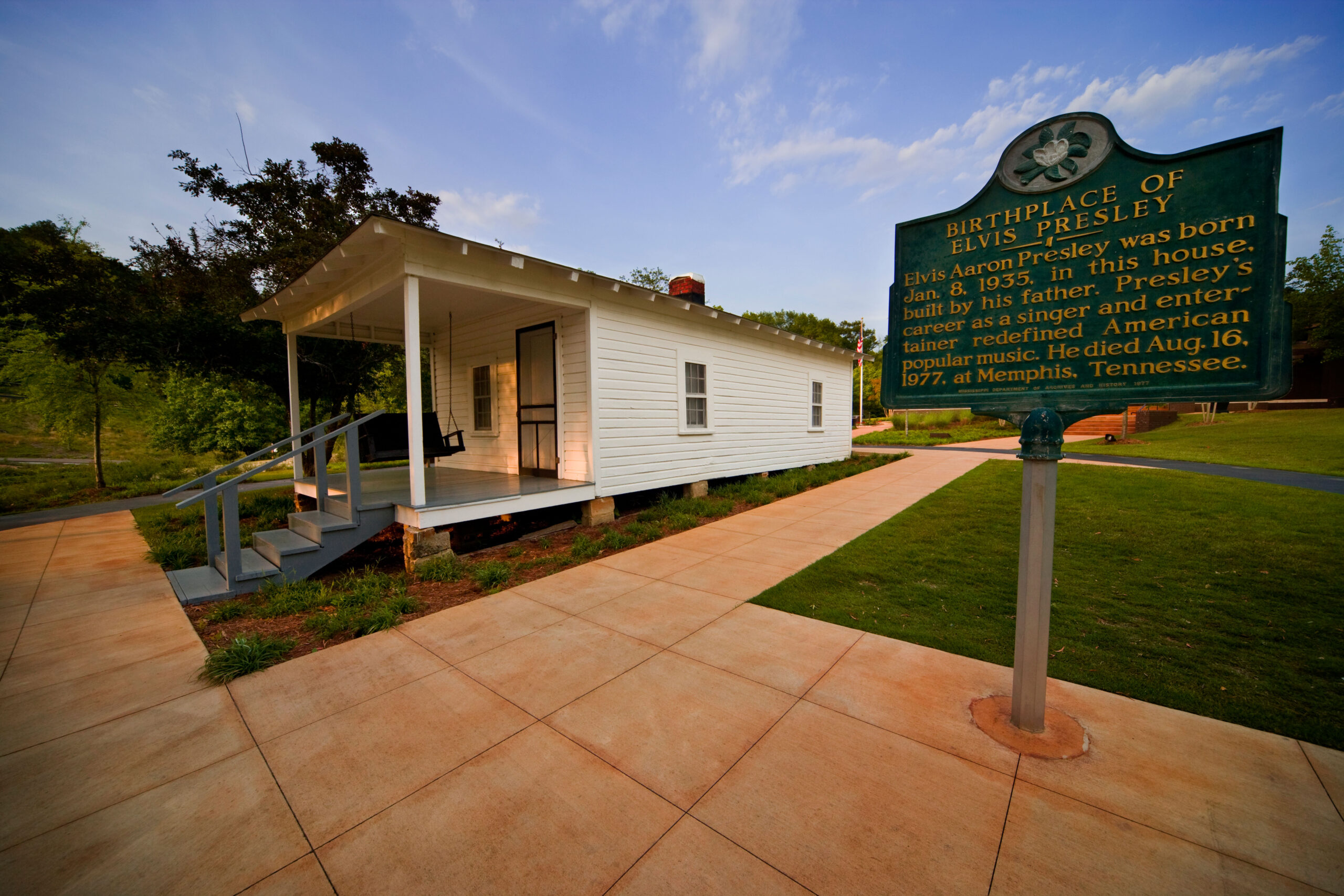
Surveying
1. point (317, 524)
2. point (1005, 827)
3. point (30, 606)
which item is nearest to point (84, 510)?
point (30, 606)

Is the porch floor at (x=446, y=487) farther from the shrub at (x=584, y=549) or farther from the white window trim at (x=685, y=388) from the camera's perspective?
the white window trim at (x=685, y=388)

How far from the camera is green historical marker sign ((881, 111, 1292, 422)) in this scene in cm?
222

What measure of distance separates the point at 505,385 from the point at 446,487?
2359 millimetres

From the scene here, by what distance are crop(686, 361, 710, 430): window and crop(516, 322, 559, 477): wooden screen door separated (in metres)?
2.50

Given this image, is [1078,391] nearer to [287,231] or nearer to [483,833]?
[483,833]

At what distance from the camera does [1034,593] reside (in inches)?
99.2

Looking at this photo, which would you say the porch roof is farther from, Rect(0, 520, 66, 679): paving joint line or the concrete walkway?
Rect(0, 520, 66, 679): paving joint line

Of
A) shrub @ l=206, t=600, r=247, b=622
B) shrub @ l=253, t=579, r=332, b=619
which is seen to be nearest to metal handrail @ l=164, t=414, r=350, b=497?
shrub @ l=206, t=600, r=247, b=622

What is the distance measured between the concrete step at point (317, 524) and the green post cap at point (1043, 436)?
6092 millimetres

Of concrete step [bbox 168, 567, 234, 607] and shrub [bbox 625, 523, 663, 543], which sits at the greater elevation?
shrub [bbox 625, 523, 663, 543]

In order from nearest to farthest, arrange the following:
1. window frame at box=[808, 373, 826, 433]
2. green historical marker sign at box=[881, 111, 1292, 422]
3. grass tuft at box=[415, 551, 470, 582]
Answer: green historical marker sign at box=[881, 111, 1292, 422], grass tuft at box=[415, 551, 470, 582], window frame at box=[808, 373, 826, 433]

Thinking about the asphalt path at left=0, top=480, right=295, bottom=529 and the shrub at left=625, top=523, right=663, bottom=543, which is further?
the asphalt path at left=0, top=480, right=295, bottom=529

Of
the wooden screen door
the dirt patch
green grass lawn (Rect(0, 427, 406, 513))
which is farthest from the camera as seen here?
green grass lawn (Rect(0, 427, 406, 513))

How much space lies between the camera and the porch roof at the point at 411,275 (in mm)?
5531
